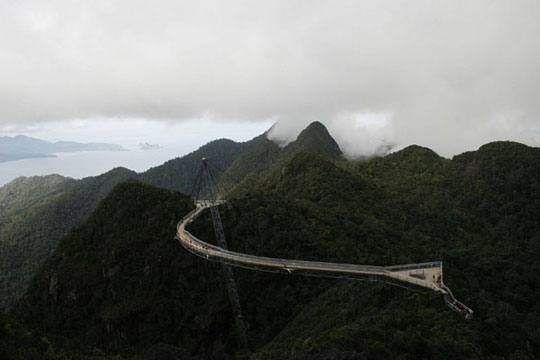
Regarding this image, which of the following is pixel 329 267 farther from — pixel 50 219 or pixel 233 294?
pixel 50 219

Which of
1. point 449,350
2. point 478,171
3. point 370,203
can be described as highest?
point 478,171

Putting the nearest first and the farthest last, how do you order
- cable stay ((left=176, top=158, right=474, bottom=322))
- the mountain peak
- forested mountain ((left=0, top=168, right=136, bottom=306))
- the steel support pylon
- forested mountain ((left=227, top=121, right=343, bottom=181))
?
cable stay ((left=176, top=158, right=474, bottom=322))
the steel support pylon
forested mountain ((left=0, top=168, right=136, bottom=306))
the mountain peak
forested mountain ((left=227, top=121, right=343, bottom=181))

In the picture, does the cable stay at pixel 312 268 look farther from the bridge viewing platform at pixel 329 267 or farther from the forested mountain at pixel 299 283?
the forested mountain at pixel 299 283

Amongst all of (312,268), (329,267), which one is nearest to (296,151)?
(312,268)

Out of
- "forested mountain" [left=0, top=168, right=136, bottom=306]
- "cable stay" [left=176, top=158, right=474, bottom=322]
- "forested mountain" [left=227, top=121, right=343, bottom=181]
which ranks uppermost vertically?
"forested mountain" [left=227, top=121, right=343, bottom=181]

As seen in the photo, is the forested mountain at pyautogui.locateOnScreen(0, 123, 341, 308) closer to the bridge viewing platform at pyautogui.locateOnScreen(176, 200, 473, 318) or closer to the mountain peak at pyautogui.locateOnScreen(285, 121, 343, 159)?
the mountain peak at pyautogui.locateOnScreen(285, 121, 343, 159)

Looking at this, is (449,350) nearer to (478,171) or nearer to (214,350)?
(214,350)

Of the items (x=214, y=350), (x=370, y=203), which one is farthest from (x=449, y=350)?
(x=370, y=203)

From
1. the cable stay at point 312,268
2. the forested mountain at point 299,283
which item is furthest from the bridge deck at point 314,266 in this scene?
the forested mountain at point 299,283

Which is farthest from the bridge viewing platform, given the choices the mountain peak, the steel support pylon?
the mountain peak
